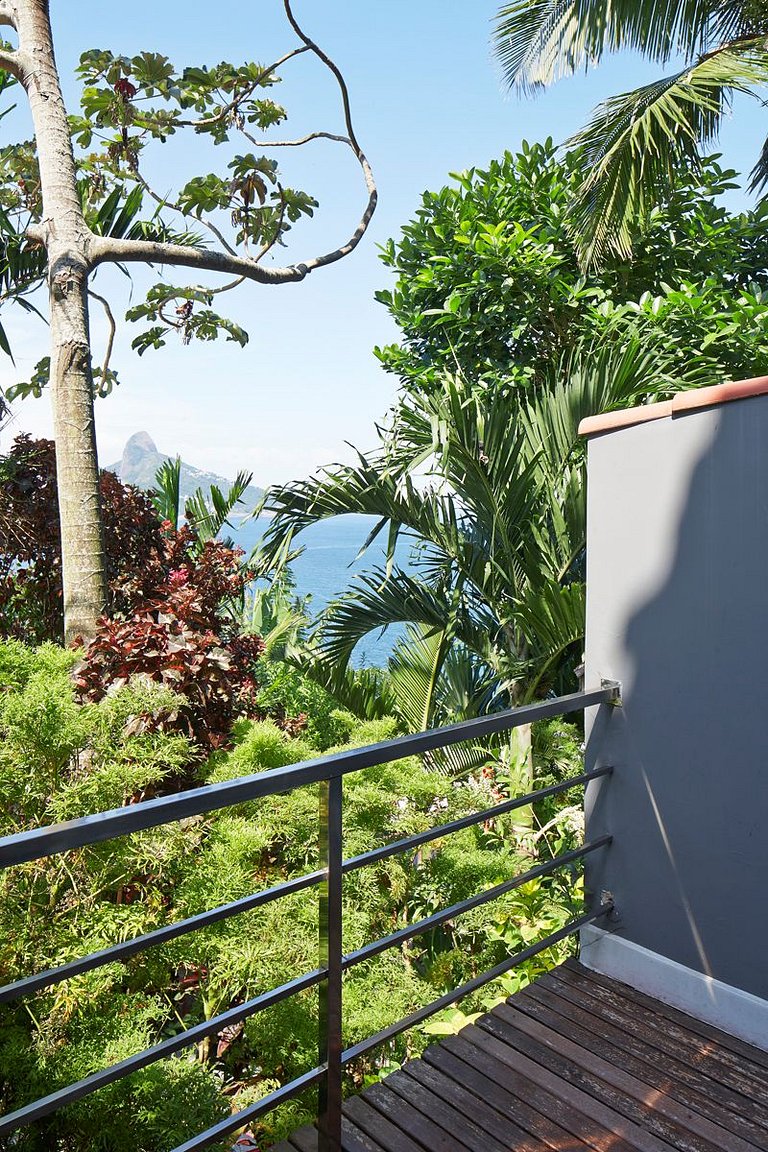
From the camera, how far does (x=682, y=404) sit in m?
2.13

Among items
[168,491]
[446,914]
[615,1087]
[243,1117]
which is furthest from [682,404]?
[168,491]

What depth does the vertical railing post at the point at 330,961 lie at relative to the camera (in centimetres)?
160

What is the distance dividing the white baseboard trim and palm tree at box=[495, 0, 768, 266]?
15.8 feet

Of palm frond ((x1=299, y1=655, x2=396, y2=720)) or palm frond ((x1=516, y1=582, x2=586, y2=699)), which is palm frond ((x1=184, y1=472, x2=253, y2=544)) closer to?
palm frond ((x1=299, y1=655, x2=396, y2=720))

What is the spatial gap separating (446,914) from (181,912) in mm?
1460

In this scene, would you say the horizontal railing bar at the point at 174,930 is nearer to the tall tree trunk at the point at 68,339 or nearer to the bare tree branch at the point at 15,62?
the tall tree trunk at the point at 68,339

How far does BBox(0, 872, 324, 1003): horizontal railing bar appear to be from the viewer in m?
1.18

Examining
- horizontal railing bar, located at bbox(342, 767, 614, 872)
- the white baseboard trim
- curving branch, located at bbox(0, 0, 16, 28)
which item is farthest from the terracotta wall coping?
curving branch, located at bbox(0, 0, 16, 28)

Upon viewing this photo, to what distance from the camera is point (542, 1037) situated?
2018 millimetres

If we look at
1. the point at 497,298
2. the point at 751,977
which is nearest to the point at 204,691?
the point at 751,977

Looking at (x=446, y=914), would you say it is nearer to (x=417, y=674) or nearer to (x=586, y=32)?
(x=417, y=674)

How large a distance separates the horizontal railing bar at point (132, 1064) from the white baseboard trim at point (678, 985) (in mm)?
1087

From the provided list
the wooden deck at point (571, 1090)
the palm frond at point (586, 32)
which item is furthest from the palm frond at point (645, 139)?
the wooden deck at point (571, 1090)

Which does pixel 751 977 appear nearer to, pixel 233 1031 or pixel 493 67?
pixel 233 1031
